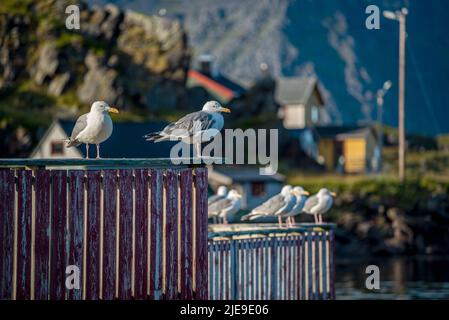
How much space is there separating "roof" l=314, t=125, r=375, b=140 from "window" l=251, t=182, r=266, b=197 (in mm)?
20989

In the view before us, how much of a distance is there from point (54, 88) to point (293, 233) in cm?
5068

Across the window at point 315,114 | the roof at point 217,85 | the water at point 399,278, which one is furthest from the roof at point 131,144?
the window at point 315,114

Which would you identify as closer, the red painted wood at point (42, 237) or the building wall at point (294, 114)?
the red painted wood at point (42, 237)

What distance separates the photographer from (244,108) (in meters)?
76.8

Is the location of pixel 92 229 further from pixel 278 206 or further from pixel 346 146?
pixel 346 146

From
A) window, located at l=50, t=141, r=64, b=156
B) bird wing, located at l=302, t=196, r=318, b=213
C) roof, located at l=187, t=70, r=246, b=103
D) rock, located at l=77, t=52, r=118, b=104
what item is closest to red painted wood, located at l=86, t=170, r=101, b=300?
bird wing, located at l=302, t=196, r=318, b=213

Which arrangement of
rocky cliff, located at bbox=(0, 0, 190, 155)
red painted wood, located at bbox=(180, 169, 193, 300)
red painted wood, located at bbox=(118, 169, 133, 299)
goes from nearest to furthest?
red painted wood, located at bbox=(118, 169, 133, 299)
red painted wood, located at bbox=(180, 169, 193, 300)
rocky cliff, located at bbox=(0, 0, 190, 155)

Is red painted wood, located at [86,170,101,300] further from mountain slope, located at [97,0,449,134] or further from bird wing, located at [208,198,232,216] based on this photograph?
mountain slope, located at [97,0,449,134]

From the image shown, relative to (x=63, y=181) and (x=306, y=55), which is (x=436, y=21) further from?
(x=63, y=181)

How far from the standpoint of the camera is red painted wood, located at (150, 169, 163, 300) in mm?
16891

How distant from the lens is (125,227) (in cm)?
1672

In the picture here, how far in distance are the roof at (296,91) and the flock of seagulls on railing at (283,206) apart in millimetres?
67096

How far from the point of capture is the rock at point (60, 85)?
2817 inches

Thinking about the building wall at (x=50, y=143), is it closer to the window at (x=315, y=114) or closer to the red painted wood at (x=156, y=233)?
the window at (x=315, y=114)
